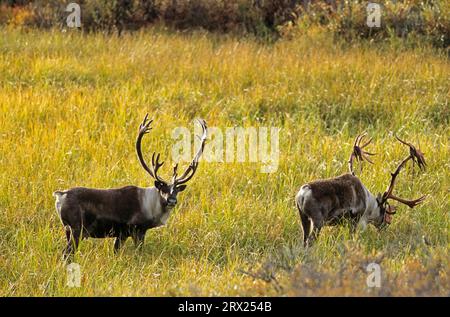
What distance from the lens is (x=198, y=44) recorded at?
47.9 feet

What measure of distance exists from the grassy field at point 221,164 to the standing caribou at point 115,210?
0.23 meters

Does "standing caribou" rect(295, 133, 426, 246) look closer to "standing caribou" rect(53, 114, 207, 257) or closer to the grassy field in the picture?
the grassy field

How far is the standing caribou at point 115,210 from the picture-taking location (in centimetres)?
708

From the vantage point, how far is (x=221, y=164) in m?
9.49

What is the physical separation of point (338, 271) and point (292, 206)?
2.65 metres

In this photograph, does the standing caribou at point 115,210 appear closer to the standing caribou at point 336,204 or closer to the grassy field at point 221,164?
the grassy field at point 221,164

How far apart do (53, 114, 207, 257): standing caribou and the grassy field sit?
234 millimetres

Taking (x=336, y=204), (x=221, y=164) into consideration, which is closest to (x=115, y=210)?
(x=336, y=204)

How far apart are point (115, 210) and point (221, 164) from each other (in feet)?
7.98

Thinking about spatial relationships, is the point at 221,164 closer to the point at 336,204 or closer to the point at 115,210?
the point at 336,204

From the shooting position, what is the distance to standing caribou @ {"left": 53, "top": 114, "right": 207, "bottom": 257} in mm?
7082

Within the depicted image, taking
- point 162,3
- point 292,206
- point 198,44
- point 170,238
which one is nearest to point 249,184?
point 292,206

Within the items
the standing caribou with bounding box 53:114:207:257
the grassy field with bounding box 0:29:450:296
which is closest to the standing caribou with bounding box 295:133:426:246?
Result: the grassy field with bounding box 0:29:450:296

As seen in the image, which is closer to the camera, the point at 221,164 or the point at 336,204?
the point at 336,204
